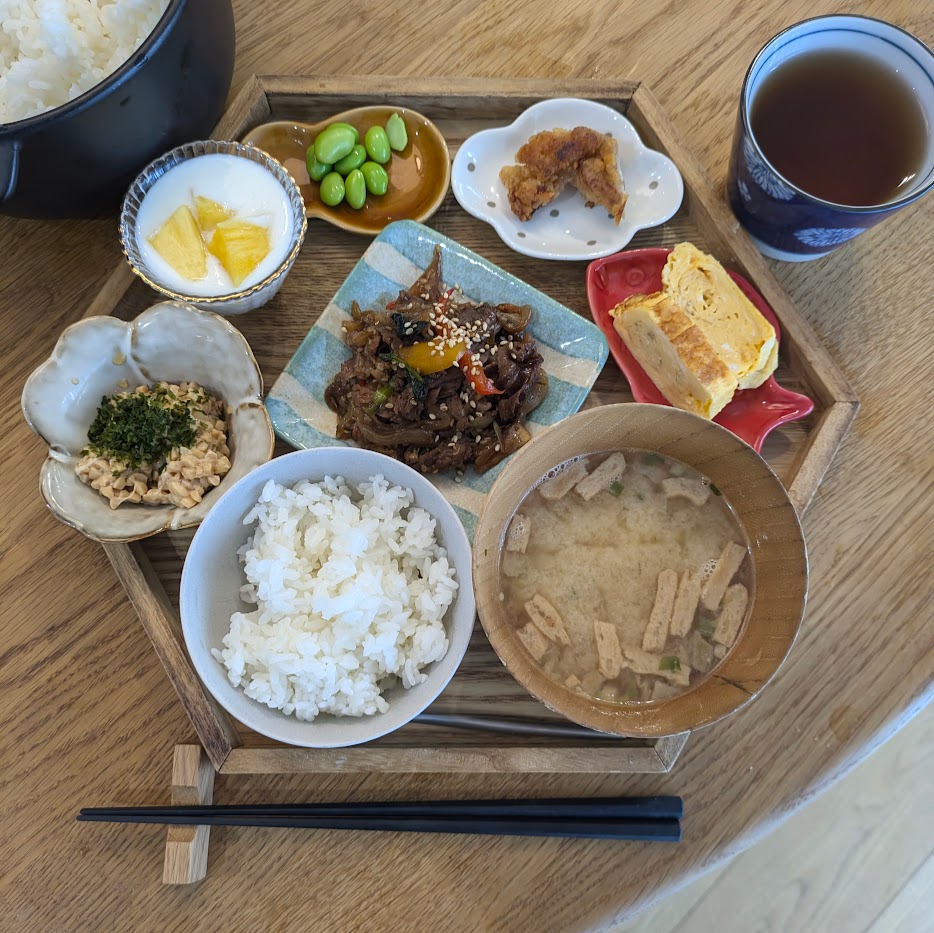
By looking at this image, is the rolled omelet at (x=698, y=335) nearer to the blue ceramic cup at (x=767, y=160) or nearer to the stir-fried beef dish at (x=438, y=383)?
the blue ceramic cup at (x=767, y=160)

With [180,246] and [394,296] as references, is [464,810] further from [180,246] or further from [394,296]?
[180,246]

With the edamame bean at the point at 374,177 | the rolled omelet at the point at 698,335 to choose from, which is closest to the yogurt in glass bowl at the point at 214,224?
the edamame bean at the point at 374,177

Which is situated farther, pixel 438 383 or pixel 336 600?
pixel 438 383

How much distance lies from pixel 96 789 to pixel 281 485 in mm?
1023

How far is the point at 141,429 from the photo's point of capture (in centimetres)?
Result: 201

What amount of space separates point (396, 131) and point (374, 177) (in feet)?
0.54

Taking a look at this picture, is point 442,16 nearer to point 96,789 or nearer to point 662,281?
point 662,281

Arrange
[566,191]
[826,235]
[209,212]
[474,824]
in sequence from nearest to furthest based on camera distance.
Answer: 1. [474,824]
2. [826,235]
3. [209,212]
4. [566,191]

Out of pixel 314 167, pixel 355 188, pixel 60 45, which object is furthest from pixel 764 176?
pixel 60 45

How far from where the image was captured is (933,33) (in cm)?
244

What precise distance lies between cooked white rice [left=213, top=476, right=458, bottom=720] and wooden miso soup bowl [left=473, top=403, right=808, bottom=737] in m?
0.29

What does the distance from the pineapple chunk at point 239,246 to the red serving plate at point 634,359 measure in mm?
995

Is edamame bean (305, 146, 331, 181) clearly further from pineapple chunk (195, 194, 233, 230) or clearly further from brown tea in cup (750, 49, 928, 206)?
brown tea in cup (750, 49, 928, 206)

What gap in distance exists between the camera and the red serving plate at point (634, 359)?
2152 millimetres
